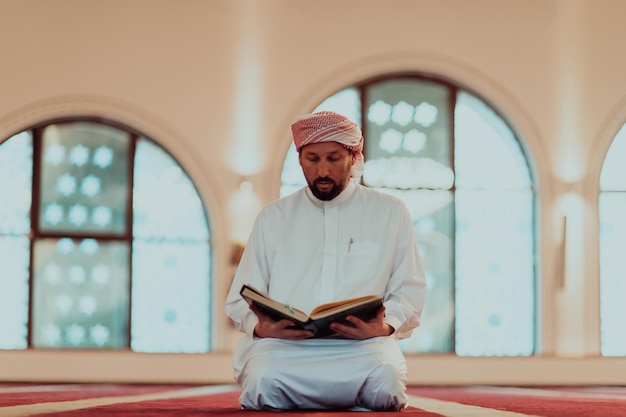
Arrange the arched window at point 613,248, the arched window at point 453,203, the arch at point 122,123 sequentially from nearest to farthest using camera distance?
the arch at point 122,123 < the arched window at point 453,203 < the arched window at point 613,248

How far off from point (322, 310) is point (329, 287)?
0.51 meters

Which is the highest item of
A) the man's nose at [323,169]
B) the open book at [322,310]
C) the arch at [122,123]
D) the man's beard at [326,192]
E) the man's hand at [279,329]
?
the arch at [122,123]

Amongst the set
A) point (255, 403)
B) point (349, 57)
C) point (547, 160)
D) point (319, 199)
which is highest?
point (349, 57)

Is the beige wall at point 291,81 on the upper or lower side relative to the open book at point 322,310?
upper

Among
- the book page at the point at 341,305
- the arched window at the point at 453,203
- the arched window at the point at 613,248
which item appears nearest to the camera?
the book page at the point at 341,305

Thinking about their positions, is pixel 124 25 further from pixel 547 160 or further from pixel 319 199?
pixel 319 199

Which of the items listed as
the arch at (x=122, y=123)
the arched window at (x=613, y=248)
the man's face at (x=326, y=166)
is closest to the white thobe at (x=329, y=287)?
the man's face at (x=326, y=166)

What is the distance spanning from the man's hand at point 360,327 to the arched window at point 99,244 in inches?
259

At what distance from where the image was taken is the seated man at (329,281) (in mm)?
4395

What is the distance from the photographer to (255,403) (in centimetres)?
445

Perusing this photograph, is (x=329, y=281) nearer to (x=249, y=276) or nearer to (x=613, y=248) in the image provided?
(x=249, y=276)

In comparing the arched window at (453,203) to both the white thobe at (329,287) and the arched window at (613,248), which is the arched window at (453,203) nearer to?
the arched window at (613,248)

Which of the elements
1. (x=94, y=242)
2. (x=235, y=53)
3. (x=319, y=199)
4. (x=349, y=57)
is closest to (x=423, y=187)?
(x=349, y=57)

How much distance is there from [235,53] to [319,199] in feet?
20.4
